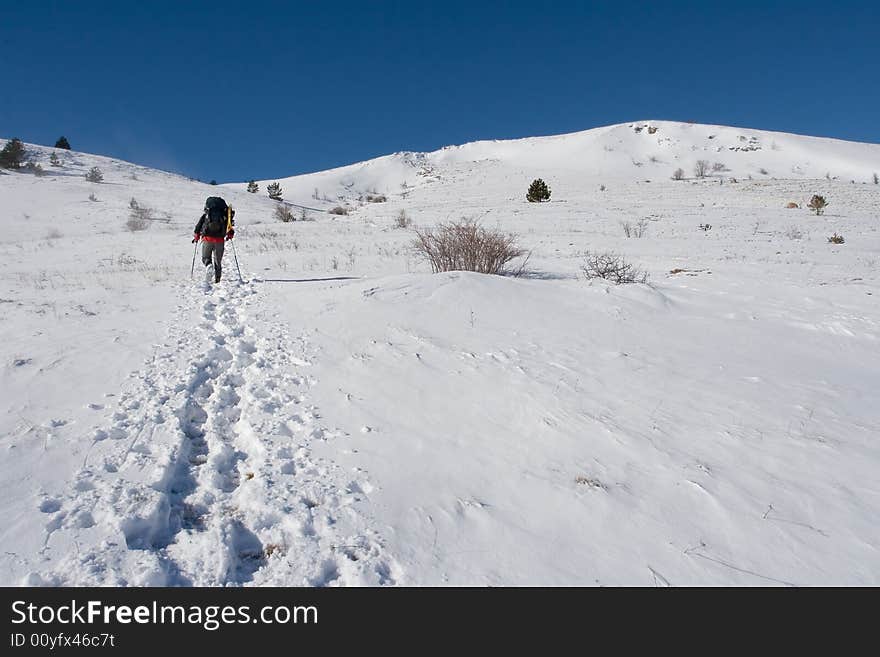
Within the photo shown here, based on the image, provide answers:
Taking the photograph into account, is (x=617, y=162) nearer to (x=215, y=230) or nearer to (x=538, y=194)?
(x=538, y=194)

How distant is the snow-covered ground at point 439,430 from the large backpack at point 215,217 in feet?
3.18

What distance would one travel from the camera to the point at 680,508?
243 cm

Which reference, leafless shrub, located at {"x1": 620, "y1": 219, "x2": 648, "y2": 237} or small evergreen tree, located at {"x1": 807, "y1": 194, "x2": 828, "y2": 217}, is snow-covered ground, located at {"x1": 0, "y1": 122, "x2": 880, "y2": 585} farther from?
small evergreen tree, located at {"x1": 807, "y1": 194, "x2": 828, "y2": 217}

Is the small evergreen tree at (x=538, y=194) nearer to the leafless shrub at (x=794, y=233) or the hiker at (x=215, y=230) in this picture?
the leafless shrub at (x=794, y=233)

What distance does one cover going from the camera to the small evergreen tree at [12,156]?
97.8 ft

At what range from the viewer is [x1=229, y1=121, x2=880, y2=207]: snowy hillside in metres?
44.9

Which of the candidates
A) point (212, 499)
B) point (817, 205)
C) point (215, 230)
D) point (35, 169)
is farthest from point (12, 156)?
point (817, 205)

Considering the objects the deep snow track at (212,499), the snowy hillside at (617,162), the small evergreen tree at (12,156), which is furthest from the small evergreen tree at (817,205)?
the small evergreen tree at (12,156)

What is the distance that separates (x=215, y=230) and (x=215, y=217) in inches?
10.1

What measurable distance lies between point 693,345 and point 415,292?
11.5ft

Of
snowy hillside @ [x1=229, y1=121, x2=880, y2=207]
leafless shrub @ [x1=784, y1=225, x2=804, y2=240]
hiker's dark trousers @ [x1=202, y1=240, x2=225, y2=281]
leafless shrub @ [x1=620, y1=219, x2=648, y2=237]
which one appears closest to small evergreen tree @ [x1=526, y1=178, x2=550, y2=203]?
snowy hillside @ [x1=229, y1=121, x2=880, y2=207]

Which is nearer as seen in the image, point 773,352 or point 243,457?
point 243,457
